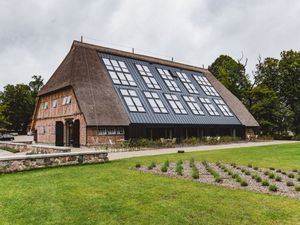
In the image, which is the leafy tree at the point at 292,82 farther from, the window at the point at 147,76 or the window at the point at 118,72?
the window at the point at 118,72

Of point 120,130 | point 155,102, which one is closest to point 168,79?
point 155,102

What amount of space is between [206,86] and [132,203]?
109 ft

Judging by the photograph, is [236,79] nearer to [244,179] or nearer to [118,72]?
[118,72]

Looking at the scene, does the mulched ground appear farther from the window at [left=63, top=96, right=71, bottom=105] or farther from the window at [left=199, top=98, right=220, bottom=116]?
the window at [left=199, top=98, right=220, bottom=116]

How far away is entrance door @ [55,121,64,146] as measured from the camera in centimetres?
2814

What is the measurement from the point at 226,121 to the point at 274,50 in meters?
28.5

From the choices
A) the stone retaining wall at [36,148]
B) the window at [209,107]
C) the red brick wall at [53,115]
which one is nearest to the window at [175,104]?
the window at [209,107]

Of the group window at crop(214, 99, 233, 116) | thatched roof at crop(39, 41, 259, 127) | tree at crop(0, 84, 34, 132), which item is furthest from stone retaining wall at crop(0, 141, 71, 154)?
tree at crop(0, 84, 34, 132)

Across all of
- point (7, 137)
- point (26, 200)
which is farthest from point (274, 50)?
point (26, 200)

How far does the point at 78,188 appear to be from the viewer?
27.6ft

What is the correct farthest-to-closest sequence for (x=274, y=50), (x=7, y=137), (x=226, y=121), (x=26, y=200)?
(x=274, y=50) < (x=7, y=137) < (x=226, y=121) < (x=26, y=200)

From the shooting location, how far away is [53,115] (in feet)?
98.3

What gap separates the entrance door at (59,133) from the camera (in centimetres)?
2814

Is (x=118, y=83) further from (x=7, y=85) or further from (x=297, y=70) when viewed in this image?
(x=7, y=85)
